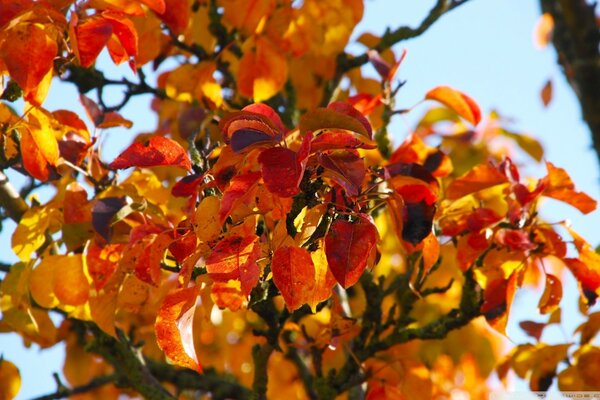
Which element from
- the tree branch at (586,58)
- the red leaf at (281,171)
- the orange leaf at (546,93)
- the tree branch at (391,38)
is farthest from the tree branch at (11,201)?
the orange leaf at (546,93)

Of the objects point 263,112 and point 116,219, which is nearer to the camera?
point 263,112

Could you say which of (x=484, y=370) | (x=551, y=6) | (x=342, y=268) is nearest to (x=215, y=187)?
(x=342, y=268)

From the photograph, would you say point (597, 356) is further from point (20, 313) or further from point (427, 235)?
point (20, 313)

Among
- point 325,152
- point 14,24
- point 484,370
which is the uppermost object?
point 14,24

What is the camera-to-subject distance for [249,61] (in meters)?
2.59

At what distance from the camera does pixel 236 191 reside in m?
1.53

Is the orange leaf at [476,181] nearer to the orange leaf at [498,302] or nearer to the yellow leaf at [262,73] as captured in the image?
the orange leaf at [498,302]

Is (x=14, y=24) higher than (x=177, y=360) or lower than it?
higher

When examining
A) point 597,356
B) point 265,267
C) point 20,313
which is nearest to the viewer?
point 265,267

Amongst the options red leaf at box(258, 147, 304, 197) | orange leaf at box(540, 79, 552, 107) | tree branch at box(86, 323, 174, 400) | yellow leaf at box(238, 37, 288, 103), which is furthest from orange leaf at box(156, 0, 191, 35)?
orange leaf at box(540, 79, 552, 107)

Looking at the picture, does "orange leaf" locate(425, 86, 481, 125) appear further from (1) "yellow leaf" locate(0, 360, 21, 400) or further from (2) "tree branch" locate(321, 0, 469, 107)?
(1) "yellow leaf" locate(0, 360, 21, 400)

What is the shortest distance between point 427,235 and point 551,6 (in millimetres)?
1649

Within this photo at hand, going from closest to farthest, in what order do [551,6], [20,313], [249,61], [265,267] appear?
[265,267], [20,313], [249,61], [551,6]

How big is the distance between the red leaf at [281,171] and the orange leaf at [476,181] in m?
0.75
